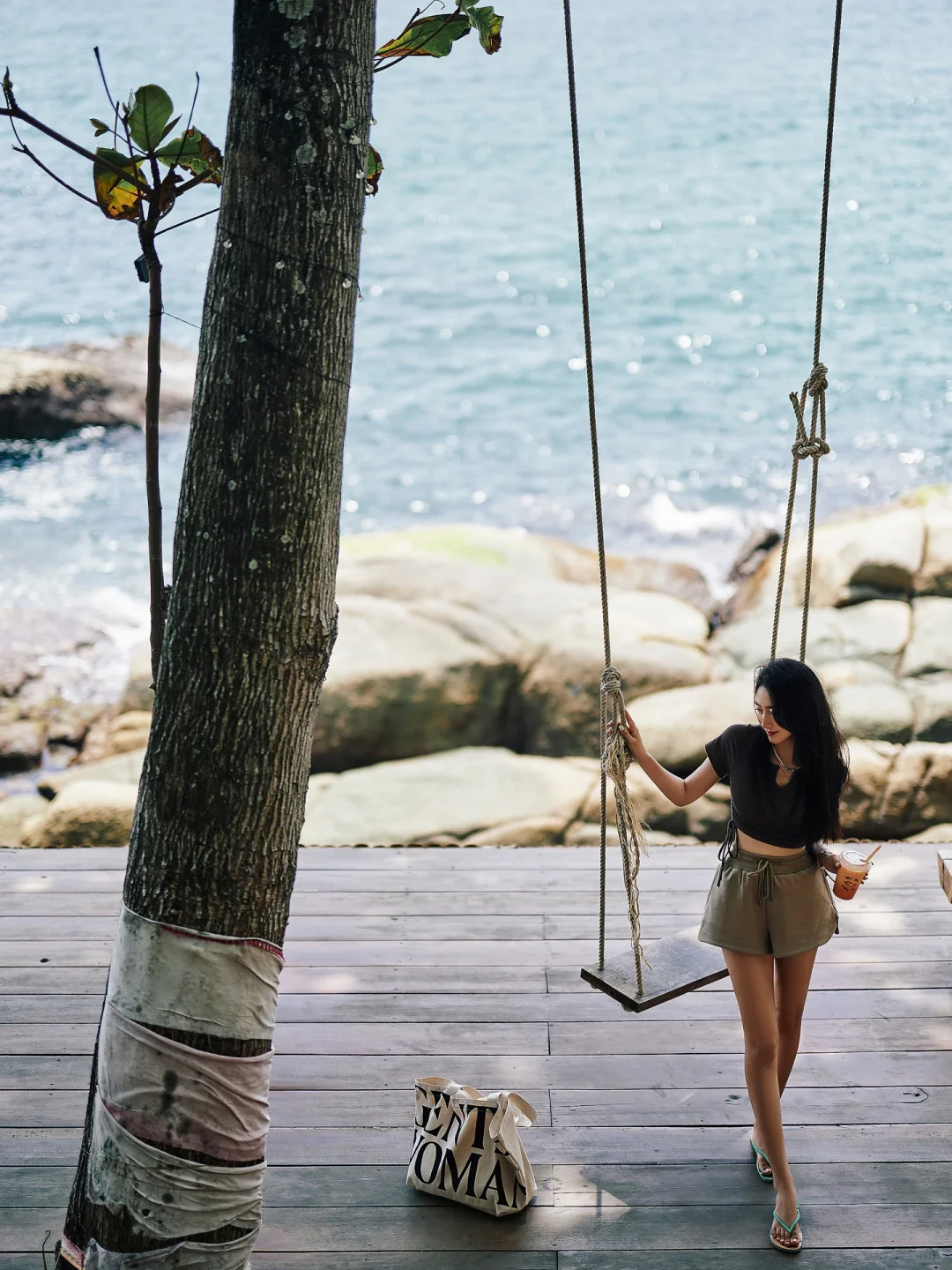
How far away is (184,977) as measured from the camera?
177cm

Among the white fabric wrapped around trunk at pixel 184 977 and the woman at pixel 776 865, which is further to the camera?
the woman at pixel 776 865

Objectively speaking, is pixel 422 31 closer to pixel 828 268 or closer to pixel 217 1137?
pixel 217 1137

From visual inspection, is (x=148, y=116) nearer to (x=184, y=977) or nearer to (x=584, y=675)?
(x=184, y=977)

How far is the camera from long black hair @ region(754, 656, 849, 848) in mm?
2238

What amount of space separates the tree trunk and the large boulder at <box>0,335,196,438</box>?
1073cm

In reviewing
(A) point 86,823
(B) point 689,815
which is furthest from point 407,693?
(A) point 86,823

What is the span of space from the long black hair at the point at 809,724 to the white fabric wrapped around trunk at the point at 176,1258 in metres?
1.19

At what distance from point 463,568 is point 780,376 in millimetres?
10826

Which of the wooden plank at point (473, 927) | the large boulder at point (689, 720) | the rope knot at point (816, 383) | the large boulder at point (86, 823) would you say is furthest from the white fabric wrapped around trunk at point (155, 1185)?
the large boulder at point (689, 720)

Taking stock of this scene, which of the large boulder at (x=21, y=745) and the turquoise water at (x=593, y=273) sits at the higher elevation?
the turquoise water at (x=593, y=273)

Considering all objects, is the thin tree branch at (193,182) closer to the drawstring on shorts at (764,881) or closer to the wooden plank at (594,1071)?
the drawstring on shorts at (764,881)

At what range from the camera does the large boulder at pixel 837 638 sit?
6.11 meters

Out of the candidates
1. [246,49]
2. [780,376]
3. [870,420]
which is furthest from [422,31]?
[780,376]

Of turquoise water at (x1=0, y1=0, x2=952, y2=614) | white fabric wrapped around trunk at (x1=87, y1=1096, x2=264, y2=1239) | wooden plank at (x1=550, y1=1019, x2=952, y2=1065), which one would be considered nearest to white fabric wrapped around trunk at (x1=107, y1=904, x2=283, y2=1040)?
white fabric wrapped around trunk at (x1=87, y1=1096, x2=264, y2=1239)
